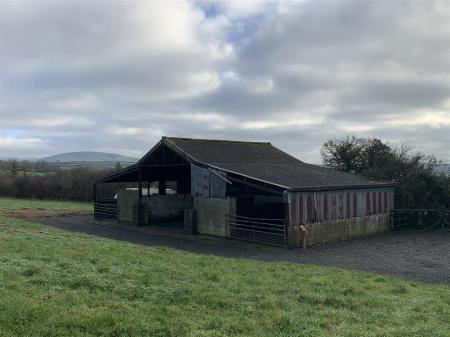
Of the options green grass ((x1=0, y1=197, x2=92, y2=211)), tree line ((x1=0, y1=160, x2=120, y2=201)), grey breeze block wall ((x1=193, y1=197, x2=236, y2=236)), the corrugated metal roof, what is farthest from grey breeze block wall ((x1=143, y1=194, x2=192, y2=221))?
tree line ((x1=0, y1=160, x2=120, y2=201))

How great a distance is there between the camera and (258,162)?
86.6 feet

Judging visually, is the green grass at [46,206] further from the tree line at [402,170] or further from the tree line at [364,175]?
the tree line at [402,170]

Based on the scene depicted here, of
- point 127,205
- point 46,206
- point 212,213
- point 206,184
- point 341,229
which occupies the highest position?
point 206,184

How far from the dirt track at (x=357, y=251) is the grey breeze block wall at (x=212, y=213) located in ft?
2.15

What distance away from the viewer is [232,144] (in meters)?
28.4

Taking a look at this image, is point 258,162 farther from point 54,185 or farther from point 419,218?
point 54,185

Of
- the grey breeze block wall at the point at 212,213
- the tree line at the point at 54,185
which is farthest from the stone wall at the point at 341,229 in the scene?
the tree line at the point at 54,185

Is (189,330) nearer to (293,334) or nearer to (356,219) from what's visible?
(293,334)

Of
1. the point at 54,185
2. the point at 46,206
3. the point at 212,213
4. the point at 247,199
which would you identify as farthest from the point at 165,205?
the point at 54,185

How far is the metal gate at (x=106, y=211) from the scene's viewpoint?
28.1 m

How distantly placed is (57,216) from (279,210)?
16.0 metres

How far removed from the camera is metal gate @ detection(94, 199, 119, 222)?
28.1 m

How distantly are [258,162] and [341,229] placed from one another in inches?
292

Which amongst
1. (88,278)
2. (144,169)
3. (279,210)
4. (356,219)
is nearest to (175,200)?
(144,169)
